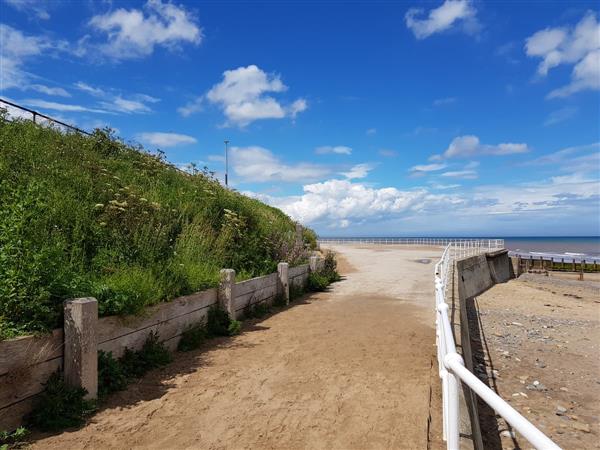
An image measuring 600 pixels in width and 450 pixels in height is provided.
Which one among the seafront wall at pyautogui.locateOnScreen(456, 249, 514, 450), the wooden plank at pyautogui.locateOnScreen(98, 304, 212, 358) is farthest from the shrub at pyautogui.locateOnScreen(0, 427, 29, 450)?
the seafront wall at pyautogui.locateOnScreen(456, 249, 514, 450)

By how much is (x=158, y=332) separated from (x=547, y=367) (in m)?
8.36

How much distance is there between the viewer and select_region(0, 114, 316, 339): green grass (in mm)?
4301

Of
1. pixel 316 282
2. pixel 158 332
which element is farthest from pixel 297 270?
pixel 158 332

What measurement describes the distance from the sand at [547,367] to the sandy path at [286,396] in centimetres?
178

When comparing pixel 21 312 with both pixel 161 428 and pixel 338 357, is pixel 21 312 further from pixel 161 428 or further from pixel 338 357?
pixel 338 357

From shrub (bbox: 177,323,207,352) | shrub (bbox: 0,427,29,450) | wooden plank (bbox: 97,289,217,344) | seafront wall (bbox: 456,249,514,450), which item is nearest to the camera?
shrub (bbox: 0,427,29,450)

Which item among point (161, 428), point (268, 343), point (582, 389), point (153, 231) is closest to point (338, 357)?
point (268, 343)

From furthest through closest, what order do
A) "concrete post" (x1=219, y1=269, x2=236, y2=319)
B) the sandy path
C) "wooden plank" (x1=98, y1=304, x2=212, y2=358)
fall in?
1. "concrete post" (x1=219, y1=269, x2=236, y2=319)
2. "wooden plank" (x1=98, y1=304, x2=212, y2=358)
3. the sandy path

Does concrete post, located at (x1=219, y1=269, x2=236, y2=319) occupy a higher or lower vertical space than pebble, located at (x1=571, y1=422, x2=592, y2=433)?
higher

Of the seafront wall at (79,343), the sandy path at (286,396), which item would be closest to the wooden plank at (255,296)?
the sandy path at (286,396)

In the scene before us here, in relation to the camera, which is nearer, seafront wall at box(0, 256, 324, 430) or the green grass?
seafront wall at box(0, 256, 324, 430)

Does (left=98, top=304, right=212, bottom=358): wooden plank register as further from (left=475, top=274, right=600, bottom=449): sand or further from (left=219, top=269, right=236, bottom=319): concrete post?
(left=475, top=274, right=600, bottom=449): sand

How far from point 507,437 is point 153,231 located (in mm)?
6703

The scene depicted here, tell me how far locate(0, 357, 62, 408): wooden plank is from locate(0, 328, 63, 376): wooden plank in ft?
0.17
